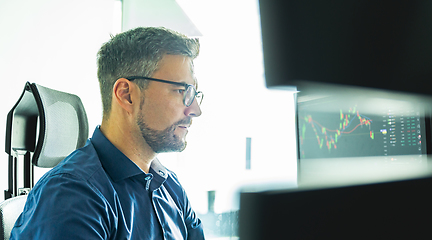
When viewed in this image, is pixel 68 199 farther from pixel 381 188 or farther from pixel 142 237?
pixel 381 188

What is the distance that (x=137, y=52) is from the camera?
0.66 metres

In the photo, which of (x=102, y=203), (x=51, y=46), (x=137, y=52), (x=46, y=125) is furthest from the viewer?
(x=51, y=46)

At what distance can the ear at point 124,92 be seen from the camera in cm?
66

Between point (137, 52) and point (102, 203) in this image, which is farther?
point (137, 52)

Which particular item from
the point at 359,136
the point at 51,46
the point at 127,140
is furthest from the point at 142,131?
the point at 51,46

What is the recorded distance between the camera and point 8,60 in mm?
1369

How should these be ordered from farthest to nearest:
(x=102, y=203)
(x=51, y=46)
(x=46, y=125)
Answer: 1. (x=51, y=46)
2. (x=46, y=125)
3. (x=102, y=203)

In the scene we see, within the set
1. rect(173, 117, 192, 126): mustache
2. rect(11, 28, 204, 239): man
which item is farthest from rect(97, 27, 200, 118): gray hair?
rect(173, 117, 192, 126): mustache

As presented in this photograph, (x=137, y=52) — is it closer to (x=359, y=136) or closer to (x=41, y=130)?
(x=41, y=130)

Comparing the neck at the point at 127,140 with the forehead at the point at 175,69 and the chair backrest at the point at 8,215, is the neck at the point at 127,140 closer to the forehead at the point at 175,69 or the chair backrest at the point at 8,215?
the forehead at the point at 175,69

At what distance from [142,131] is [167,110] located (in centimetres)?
7

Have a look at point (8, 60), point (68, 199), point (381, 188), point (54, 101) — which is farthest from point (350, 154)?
point (8, 60)

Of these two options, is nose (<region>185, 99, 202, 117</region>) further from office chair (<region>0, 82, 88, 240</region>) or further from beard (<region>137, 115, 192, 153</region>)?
office chair (<region>0, 82, 88, 240</region>)

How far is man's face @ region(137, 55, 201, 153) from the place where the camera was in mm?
666
